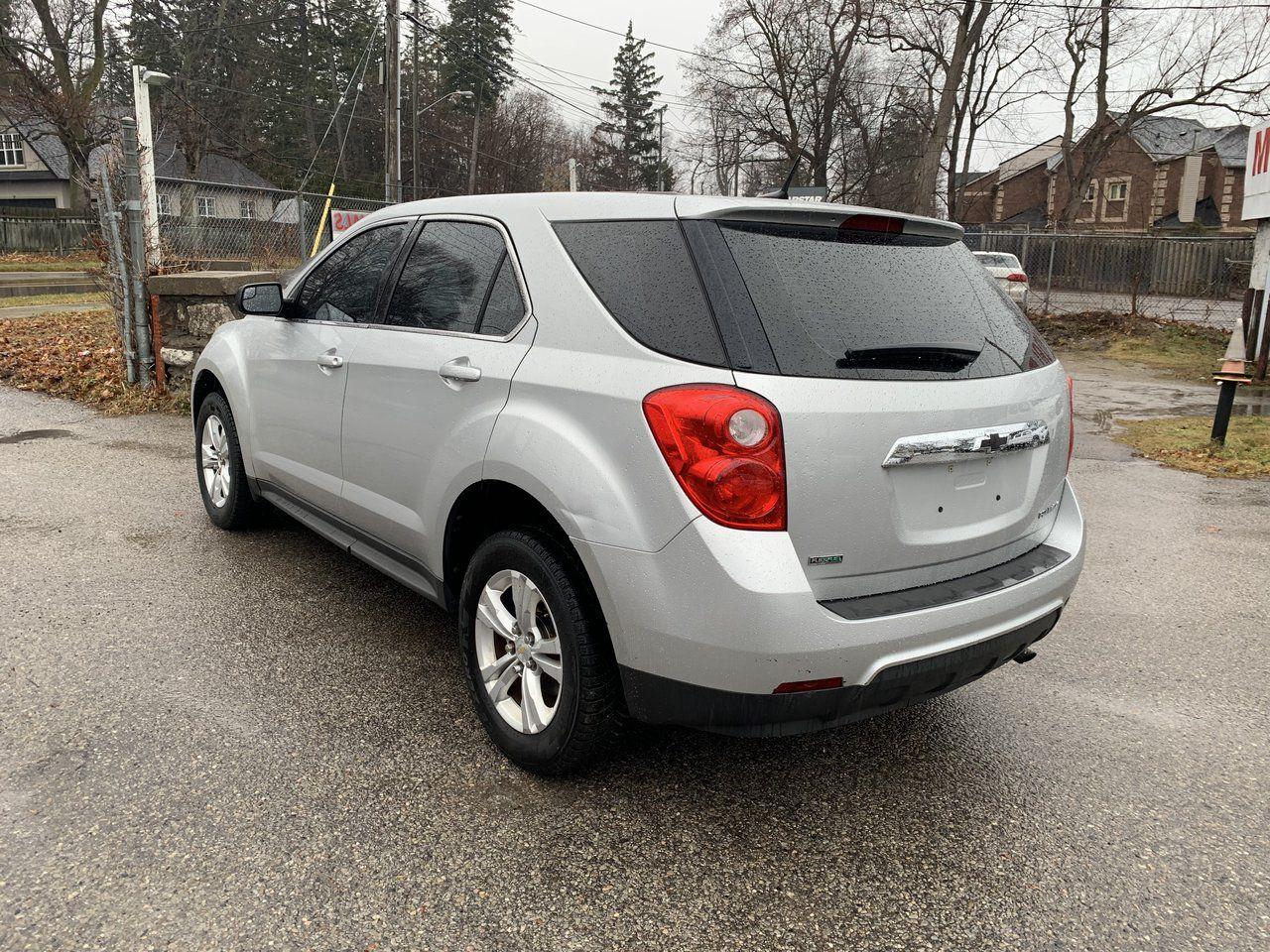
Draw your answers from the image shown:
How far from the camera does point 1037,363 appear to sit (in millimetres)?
3105

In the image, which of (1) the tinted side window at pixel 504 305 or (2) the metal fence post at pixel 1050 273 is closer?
(1) the tinted side window at pixel 504 305

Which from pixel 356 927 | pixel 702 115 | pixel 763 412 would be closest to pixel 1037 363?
pixel 763 412

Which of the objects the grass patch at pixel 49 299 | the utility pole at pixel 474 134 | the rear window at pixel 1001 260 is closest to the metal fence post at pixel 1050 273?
the rear window at pixel 1001 260

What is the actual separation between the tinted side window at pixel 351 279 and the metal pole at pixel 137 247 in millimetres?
5464

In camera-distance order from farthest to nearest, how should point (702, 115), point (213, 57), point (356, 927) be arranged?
point (213, 57)
point (702, 115)
point (356, 927)

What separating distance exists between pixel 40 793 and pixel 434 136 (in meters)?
58.6

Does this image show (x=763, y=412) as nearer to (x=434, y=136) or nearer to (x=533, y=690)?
(x=533, y=690)

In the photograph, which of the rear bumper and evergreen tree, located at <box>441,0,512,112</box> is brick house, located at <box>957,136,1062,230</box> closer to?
evergreen tree, located at <box>441,0,512,112</box>

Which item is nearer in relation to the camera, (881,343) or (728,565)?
(728,565)

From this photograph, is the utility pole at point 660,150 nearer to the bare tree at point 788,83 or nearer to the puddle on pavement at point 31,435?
the bare tree at point 788,83

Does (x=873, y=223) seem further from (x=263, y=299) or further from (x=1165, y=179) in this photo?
(x=1165, y=179)

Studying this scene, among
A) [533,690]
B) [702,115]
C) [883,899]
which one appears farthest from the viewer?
[702,115]

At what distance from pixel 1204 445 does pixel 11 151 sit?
61399 millimetres

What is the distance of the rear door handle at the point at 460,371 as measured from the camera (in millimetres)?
3035
